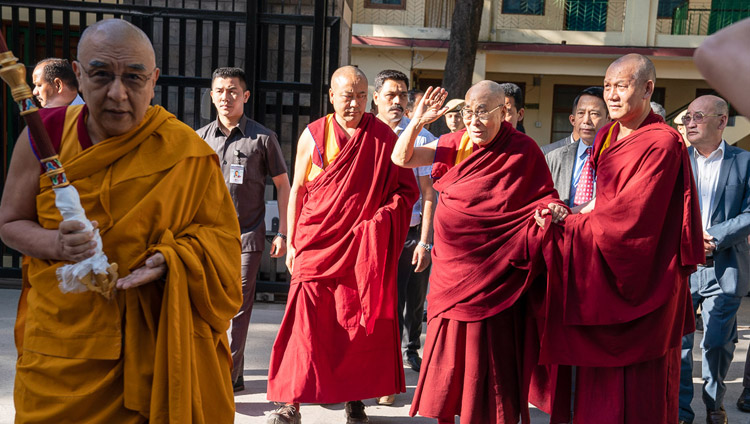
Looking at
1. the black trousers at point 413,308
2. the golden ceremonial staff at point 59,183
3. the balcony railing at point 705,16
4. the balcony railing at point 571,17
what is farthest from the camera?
the balcony railing at point 571,17

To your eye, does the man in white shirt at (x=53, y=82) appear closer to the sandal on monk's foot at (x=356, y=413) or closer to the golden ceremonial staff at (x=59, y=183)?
the sandal on monk's foot at (x=356, y=413)

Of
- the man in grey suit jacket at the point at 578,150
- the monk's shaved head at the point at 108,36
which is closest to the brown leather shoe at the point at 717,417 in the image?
the man in grey suit jacket at the point at 578,150

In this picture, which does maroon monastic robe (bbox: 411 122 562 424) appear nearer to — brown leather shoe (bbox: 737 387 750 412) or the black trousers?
the black trousers

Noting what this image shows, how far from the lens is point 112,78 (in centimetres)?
255

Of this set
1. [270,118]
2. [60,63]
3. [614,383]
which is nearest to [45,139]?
[614,383]

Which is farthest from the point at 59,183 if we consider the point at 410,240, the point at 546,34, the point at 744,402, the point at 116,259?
the point at 546,34

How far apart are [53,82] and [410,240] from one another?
2.85m

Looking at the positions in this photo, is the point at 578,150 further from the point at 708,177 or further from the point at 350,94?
the point at 350,94

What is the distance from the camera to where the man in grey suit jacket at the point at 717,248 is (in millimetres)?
4840

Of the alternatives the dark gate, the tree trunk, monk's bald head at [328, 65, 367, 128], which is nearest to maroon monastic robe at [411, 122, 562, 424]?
monk's bald head at [328, 65, 367, 128]

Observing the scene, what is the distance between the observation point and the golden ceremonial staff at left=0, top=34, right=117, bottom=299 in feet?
7.40

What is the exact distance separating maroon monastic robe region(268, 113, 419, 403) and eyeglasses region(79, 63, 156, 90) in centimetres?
212

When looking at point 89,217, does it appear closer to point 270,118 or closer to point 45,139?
point 45,139

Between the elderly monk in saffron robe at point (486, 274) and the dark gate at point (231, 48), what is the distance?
348 cm
